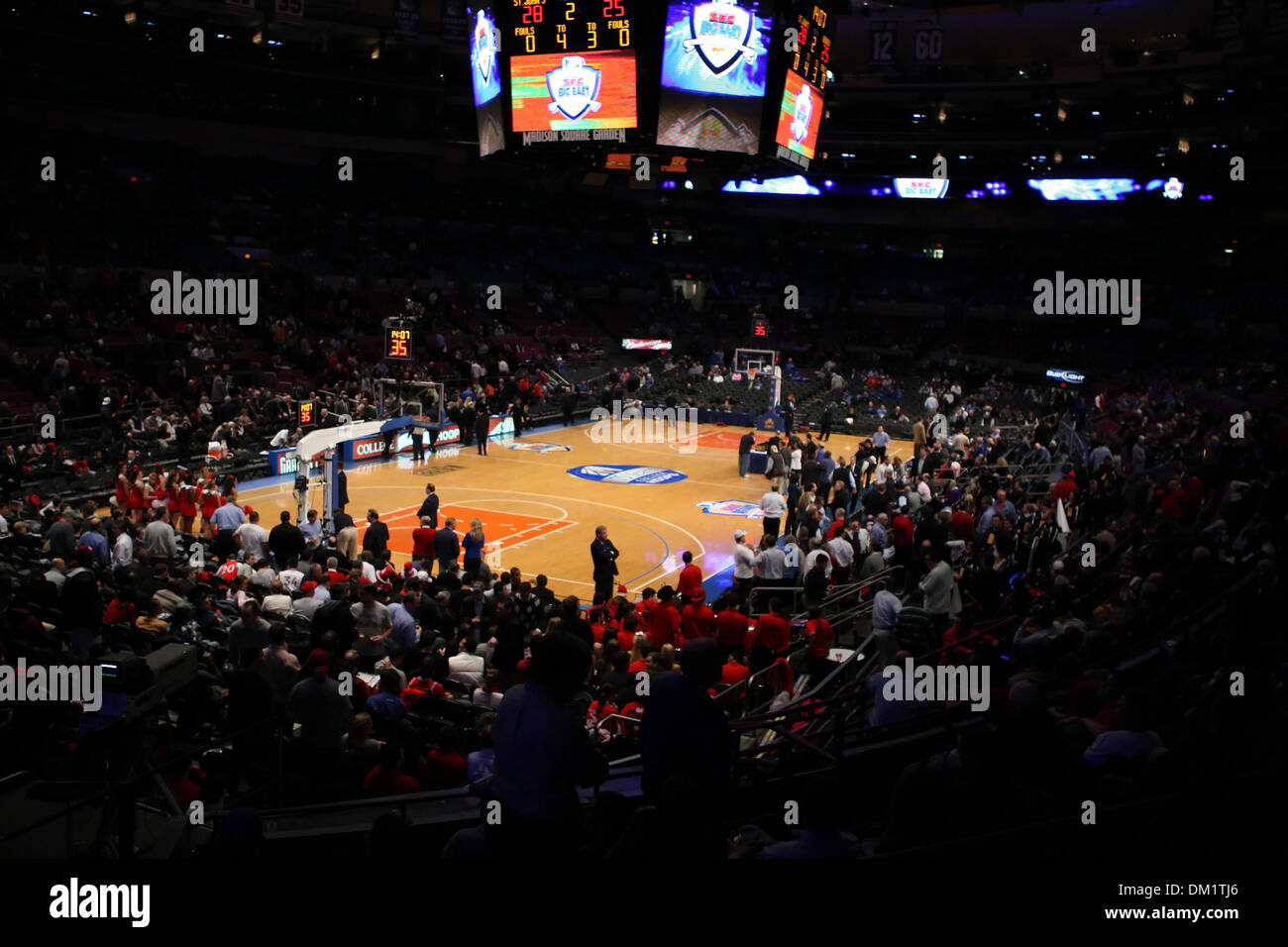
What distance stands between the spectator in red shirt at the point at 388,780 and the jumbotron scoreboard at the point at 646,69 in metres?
14.7

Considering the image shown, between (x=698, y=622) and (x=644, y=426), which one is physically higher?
(x=644, y=426)

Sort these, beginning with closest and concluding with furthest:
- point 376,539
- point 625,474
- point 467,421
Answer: point 376,539 < point 625,474 < point 467,421

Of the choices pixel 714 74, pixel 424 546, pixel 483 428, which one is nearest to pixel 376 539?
pixel 424 546

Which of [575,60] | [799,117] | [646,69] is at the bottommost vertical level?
[799,117]

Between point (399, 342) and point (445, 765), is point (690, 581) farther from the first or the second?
point (399, 342)

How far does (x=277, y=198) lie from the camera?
39375 millimetres

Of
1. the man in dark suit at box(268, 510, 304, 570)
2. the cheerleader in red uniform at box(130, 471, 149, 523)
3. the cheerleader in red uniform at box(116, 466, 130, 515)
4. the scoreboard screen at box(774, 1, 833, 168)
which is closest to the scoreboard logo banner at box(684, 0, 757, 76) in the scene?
the scoreboard screen at box(774, 1, 833, 168)

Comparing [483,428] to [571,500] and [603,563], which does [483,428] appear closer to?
[571,500]

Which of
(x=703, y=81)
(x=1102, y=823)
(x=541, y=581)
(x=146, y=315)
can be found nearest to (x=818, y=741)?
(x=1102, y=823)

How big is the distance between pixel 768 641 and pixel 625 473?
656 inches

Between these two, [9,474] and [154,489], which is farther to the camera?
[9,474]

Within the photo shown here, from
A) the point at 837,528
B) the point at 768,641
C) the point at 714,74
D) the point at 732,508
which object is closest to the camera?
the point at 768,641

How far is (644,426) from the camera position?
3562 cm

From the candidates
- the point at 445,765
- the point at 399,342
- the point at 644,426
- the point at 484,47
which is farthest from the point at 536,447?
the point at 445,765
